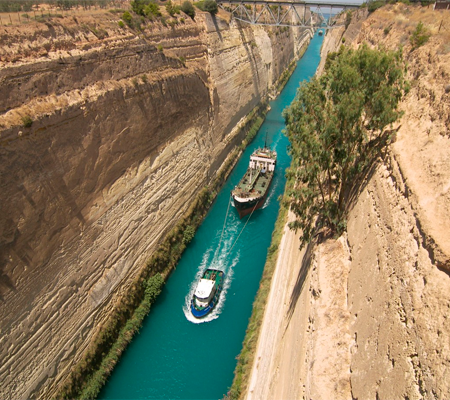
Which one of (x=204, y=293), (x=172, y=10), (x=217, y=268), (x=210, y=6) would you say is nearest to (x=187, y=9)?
(x=172, y=10)

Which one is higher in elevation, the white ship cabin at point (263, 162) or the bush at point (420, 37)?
the bush at point (420, 37)

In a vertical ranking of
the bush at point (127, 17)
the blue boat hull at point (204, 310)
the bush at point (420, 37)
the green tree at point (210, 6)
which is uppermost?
the bush at point (127, 17)

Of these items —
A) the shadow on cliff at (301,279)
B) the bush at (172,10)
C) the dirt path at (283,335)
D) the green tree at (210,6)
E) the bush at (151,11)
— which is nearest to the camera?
the dirt path at (283,335)

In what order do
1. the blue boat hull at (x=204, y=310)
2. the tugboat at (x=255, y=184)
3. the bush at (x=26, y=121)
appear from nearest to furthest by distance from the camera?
1. the bush at (x=26, y=121)
2. the blue boat hull at (x=204, y=310)
3. the tugboat at (x=255, y=184)

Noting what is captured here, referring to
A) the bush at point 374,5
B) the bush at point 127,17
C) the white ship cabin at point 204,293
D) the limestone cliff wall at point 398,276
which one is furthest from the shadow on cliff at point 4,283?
the bush at point 374,5

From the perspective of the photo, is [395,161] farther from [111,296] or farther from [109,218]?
[111,296]

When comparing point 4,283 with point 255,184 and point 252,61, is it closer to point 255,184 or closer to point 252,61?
point 255,184

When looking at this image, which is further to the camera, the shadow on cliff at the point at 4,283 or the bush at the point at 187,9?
the bush at the point at 187,9

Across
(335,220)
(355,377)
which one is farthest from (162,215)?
(355,377)

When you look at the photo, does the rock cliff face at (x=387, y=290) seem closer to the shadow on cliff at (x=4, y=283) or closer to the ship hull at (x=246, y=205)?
the ship hull at (x=246, y=205)
